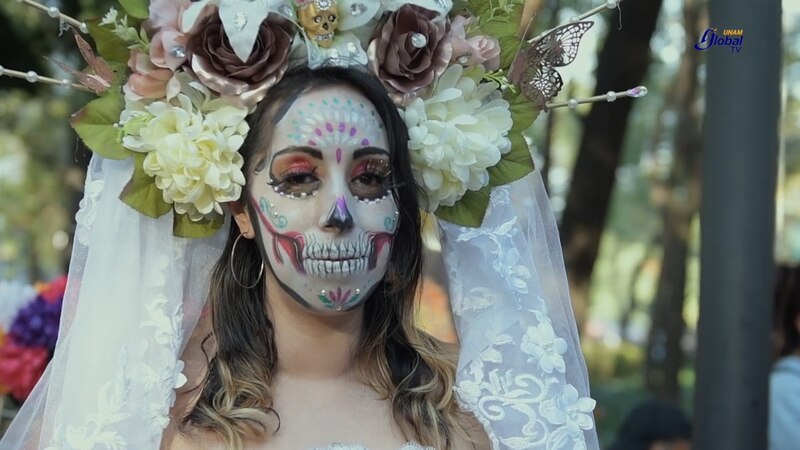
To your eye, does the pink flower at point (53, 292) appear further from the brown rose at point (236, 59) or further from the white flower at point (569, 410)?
the white flower at point (569, 410)

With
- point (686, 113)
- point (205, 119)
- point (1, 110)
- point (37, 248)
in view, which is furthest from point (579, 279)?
point (37, 248)

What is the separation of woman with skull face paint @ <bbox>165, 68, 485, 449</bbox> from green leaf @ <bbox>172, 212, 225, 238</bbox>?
7 cm

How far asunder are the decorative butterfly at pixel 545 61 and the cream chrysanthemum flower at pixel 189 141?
726 mm

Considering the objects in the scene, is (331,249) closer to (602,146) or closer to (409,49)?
(409,49)

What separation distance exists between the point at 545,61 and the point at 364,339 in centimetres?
86

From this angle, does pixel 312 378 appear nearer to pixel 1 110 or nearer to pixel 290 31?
pixel 290 31

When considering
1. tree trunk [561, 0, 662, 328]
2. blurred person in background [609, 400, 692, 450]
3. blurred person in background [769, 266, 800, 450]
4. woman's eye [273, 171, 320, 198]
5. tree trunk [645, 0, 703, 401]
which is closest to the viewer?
woman's eye [273, 171, 320, 198]

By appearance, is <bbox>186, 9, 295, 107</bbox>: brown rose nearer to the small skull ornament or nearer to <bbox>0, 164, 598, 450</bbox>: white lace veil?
the small skull ornament

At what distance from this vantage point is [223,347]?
2.79 meters

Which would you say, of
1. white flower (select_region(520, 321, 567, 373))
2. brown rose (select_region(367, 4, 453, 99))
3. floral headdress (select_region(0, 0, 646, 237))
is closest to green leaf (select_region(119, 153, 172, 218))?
floral headdress (select_region(0, 0, 646, 237))

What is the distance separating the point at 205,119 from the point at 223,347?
57 centimetres

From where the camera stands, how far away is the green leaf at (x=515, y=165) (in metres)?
→ 2.90

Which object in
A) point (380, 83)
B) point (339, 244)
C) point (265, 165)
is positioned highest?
point (380, 83)

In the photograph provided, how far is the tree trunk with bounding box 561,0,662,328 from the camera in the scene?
6.76 m
